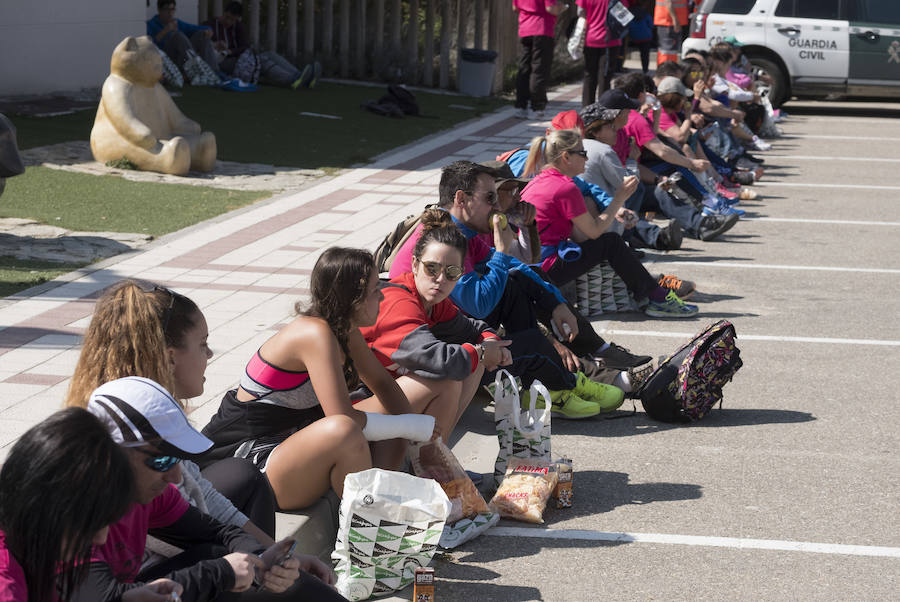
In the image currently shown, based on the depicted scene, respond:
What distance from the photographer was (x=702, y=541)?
189 inches

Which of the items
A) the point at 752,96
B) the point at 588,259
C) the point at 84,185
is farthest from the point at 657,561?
the point at 752,96

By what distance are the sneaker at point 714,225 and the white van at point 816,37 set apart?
30.4 feet

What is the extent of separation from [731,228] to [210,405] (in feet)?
22.8

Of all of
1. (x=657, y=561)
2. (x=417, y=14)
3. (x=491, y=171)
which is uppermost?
(x=417, y=14)

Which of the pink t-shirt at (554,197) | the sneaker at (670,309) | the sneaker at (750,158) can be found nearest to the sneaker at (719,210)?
the sneaker at (670,309)

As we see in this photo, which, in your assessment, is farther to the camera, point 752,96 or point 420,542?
point 752,96

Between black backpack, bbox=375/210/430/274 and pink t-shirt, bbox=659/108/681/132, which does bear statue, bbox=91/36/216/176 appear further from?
black backpack, bbox=375/210/430/274

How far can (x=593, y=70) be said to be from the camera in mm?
16984

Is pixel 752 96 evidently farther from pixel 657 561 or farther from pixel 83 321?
Result: pixel 657 561

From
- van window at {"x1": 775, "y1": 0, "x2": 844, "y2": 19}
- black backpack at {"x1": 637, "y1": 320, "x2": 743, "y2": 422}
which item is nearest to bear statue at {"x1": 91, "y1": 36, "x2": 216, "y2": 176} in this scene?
black backpack at {"x1": 637, "y1": 320, "x2": 743, "y2": 422}

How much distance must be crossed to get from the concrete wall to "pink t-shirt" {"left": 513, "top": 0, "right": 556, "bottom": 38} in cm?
541

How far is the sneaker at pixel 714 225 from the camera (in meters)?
10.9

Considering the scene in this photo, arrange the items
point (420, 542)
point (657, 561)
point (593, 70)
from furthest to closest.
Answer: point (593, 70)
point (657, 561)
point (420, 542)

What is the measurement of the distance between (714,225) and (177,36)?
9869 millimetres
